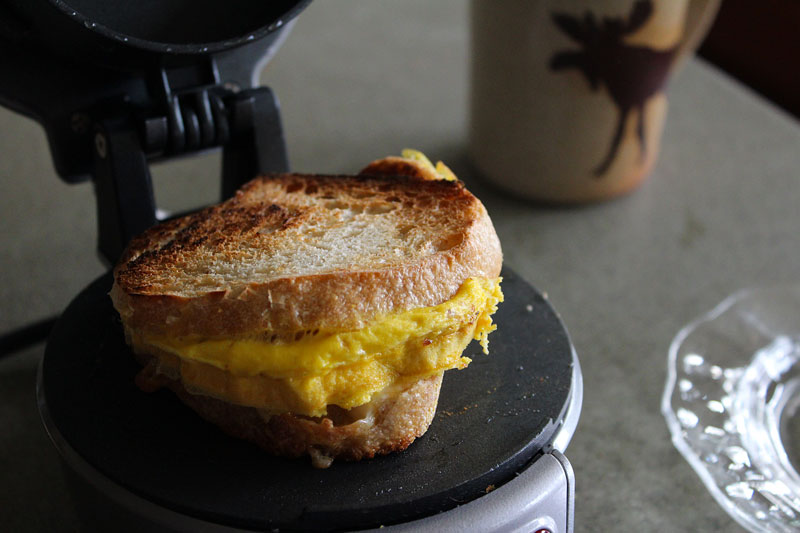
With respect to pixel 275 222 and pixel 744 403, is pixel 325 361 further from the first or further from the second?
pixel 744 403

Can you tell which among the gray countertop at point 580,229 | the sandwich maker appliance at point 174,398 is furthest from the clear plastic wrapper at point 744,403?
the sandwich maker appliance at point 174,398

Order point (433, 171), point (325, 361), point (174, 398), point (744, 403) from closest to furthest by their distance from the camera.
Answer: point (325, 361) → point (174, 398) → point (433, 171) → point (744, 403)

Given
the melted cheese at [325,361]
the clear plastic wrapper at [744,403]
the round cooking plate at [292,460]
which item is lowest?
the clear plastic wrapper at [744,403]

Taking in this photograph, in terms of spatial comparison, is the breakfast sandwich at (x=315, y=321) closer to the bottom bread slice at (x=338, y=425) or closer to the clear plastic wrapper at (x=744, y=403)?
the bottom bread slice at (x=338, y=425)

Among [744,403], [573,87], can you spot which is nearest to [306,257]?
[744,403]

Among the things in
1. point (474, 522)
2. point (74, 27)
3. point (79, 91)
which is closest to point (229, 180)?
point (79, 91)

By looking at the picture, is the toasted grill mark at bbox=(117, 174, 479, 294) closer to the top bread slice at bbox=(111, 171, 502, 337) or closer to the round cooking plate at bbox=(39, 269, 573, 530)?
the top bread slice at bbox=(111, 171, 502, 337)
